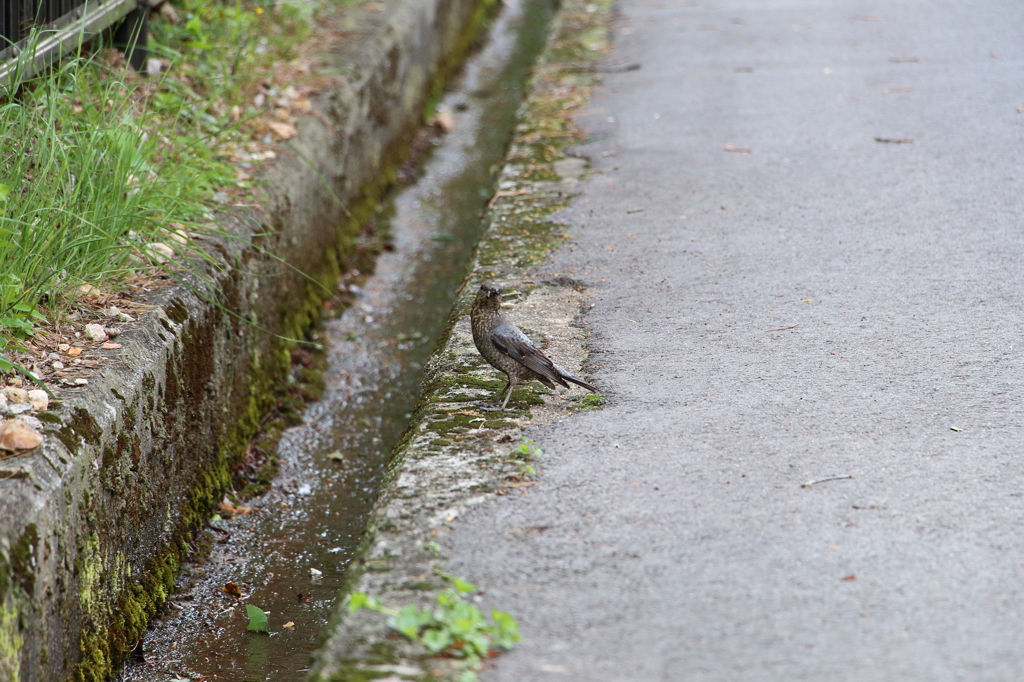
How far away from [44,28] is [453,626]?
313 centimetres

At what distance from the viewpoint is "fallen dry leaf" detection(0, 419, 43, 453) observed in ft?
8.15

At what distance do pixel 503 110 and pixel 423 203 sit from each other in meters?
1.88

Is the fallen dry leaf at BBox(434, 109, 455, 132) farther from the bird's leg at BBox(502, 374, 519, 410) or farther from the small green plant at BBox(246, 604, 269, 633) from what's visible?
the small green plant at BBox(246, 604, 269, 633)

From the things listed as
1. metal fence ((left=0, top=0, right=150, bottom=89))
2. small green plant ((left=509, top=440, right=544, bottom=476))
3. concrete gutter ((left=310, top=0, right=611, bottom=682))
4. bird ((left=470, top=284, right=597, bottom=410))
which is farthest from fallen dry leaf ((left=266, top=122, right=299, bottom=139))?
small green plant ((left=509, top=440, right=544, bottom=476))

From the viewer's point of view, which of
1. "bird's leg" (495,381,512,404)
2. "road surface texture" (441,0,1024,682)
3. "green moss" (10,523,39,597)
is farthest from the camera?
"bird's leg" (495,381,512,404)

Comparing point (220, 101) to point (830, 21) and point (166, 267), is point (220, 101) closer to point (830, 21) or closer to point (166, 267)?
point (166, 267)

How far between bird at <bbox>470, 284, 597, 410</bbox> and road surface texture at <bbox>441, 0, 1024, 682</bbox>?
→ 7.5 inches

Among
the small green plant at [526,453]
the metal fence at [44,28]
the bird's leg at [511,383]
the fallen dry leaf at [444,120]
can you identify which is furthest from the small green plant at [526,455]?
the fallen dry leaf at [444,120]

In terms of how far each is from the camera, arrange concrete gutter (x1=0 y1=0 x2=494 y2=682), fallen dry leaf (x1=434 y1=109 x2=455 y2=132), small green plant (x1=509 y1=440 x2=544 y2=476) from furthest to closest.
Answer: fallen dry leaf (x1=434 y1=109 x2=455 y2=132)
small green plant (x1=509 y1=440 x2=544 y2=476)
concrete gutter (x1=0 y1=0 x2=494 y2=682)

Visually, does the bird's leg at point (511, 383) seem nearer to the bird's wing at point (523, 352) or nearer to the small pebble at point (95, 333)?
the bird's wing at point (523, 352)

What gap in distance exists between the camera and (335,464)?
4.06 meters

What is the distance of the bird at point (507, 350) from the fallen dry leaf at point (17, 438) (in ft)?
4.43

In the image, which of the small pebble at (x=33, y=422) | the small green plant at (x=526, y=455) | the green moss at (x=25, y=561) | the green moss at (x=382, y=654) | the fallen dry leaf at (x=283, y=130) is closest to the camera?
the green moss at (x=382, y=654)

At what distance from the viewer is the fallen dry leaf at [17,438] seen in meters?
2.48
